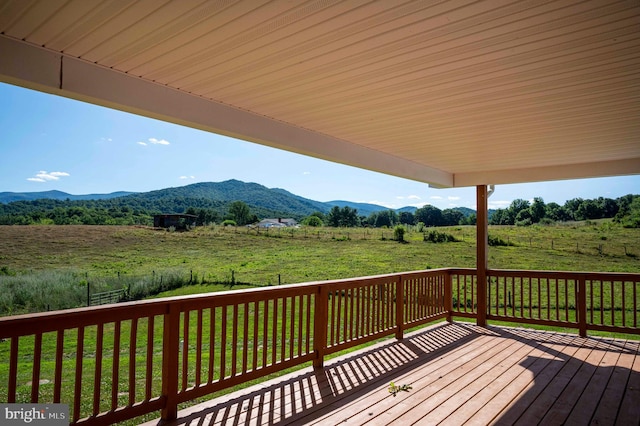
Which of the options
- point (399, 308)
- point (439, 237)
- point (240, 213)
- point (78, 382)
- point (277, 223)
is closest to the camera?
point (78, 382)

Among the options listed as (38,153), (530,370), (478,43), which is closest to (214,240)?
(38,153)

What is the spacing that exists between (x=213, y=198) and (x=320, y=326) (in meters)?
14.9

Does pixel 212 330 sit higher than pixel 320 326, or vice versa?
pixel 212 330

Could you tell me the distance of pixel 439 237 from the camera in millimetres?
18172

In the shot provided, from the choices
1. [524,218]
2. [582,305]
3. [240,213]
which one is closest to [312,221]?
[240,213]

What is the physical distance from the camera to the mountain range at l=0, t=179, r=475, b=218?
12647 mm

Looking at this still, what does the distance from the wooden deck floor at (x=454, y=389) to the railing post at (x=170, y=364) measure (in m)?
0.12

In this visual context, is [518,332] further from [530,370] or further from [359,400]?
[359,400]

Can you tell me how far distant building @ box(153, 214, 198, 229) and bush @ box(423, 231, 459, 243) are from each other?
10.3 meters

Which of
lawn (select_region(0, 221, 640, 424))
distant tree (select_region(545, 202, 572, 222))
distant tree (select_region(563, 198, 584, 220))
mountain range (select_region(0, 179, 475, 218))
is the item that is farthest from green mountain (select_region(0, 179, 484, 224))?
distant tree (select_region(563, 198, 584, 220))

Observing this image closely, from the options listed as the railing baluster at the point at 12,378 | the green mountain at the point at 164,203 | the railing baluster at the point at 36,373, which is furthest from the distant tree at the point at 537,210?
the railing baluster at the point at 12,378

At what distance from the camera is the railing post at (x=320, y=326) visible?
400 cm

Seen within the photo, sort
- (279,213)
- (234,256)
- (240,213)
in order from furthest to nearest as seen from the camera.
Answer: (279,213)
(240,213)
(234,256)

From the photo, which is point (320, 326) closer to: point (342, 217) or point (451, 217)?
point (451, 217)
